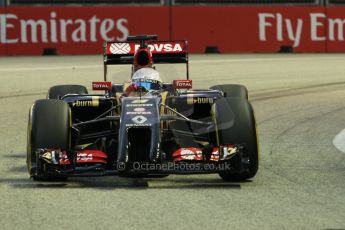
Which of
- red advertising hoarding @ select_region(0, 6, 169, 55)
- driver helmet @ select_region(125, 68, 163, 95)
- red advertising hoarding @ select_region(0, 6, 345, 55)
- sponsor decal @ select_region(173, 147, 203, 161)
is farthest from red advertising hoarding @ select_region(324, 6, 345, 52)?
sponsor decal @ select_region(173, 147, 203, 161)

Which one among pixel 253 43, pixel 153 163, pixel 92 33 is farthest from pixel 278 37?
pixel 153 163

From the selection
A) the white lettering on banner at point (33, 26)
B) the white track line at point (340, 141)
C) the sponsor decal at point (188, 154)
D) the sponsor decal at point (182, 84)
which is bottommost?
the white track line at point (340, 141)

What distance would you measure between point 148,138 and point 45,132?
911 mm

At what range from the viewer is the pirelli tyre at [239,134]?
9.85 metres

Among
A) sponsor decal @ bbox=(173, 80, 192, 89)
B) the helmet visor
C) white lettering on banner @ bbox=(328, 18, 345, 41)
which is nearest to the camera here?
the helmet visor

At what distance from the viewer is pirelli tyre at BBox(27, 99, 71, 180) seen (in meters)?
9.89

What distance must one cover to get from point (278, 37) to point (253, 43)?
0.65 m

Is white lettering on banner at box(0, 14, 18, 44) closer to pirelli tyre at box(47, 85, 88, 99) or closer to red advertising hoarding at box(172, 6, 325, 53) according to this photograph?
red advertising hoarding at box(172, 6, 325, 53)

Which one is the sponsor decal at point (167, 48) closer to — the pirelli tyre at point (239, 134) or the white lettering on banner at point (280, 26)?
the pirelli tyre at point (239, 134)

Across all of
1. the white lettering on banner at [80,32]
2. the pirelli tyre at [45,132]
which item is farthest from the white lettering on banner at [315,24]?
the pirelli tyre at [45,132]

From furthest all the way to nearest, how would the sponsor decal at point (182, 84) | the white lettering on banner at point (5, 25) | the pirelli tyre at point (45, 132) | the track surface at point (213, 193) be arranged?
1. the white lettering on banner at point (5, 25)
2. the sponsor decal at point (182, 84)
3. the pirelli tyre at point (45, 132)
4. the track surface at point (213, 193)

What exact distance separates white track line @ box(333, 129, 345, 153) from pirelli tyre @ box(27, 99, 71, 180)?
3385mm

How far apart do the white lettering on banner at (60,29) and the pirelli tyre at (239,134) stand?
18.8 m

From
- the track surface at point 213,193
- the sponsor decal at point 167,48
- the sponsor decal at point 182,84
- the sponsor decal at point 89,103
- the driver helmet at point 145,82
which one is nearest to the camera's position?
the track surface at point 213,193
